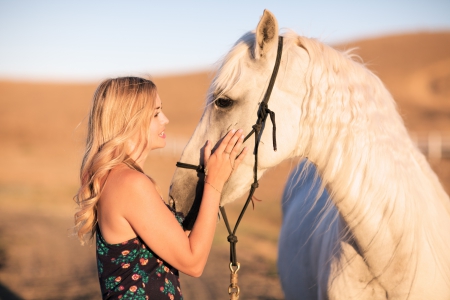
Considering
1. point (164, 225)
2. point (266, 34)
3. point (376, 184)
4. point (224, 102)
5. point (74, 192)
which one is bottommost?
point (74, 192)

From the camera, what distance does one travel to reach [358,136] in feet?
7.02

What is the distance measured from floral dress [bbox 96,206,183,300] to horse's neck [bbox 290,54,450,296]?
978 mm

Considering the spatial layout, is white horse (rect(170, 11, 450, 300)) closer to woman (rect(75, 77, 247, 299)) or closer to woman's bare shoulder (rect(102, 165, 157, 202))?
woman (rect(75, 77, 247, 299))

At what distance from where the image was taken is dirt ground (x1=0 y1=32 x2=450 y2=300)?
5953mm

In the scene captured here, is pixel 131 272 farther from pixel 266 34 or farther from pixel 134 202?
pixel 266 34

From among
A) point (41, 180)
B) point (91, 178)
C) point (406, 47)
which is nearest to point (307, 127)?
point (91, 178)

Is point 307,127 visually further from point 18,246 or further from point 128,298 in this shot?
point 18,246

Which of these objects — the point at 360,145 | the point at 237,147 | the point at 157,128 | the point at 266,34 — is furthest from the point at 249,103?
the point at 360,145

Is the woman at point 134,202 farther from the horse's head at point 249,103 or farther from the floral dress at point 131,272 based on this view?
the horse's head at point 249,103

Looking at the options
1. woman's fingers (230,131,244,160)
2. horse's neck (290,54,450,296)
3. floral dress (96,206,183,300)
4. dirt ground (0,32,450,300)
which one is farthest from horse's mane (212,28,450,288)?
floral dress (96,206,183,300)

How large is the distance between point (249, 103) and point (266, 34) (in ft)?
1.17

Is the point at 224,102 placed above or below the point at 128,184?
above

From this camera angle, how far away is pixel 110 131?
6.86 feet

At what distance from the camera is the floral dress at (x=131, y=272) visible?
1933 millimetres
